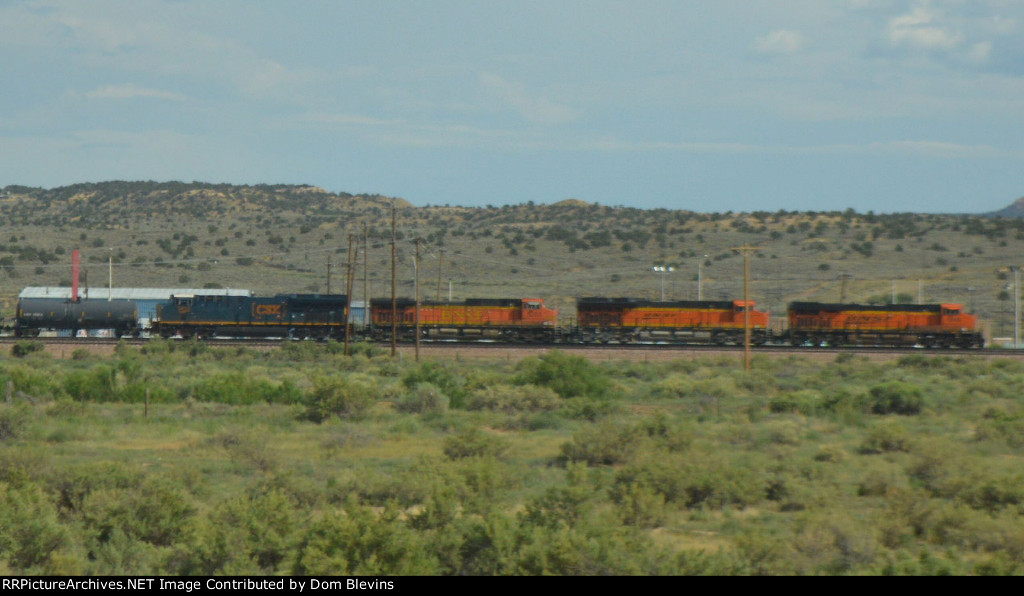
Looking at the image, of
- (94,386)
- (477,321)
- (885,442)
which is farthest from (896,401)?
(477,321)

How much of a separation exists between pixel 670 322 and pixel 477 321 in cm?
1213

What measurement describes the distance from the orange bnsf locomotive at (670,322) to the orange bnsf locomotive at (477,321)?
274cm

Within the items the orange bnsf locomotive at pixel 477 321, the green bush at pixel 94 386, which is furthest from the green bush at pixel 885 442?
the orange bnsf locomotive at pixel 477 321

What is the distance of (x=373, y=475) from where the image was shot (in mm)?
17281

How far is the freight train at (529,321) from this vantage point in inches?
2367

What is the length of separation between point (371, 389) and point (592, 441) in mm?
11798

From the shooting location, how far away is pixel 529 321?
60.6m

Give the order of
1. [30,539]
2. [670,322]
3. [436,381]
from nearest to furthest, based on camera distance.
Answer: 1. [30,539]
2. [436,381]
3. [670,322]

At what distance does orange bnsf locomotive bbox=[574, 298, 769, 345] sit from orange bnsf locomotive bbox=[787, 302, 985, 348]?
2.73 metres

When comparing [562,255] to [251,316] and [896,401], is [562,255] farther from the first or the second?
[896,401]

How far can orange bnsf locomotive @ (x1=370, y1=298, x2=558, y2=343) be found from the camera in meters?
60.7

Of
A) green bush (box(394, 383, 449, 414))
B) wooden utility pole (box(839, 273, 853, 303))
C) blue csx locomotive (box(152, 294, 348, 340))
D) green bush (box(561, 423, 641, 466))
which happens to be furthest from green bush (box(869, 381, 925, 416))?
wooden utility pole (box(839, 273, 853, 303))

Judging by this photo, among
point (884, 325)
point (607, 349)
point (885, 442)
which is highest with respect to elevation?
point (884, 325)

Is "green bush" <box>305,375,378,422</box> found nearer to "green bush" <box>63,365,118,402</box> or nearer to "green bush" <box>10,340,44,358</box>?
"green bush" <box>63,365,118,402</box>
